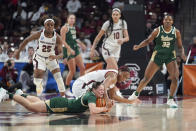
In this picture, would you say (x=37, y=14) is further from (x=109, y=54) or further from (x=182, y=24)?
(x=109, y=54)

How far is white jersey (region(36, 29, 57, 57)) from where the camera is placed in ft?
30.2

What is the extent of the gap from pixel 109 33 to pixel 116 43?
0.28m

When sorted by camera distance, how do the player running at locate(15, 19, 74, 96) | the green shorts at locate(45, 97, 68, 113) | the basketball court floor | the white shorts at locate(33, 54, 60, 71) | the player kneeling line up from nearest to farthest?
the basketball court floor < the player kneeling < the green shorts at locate(45, 97, 68, 113) < the player running at locate(15, 19, 74, 96) < the white shorts at locate(33, 54, 60, 71)

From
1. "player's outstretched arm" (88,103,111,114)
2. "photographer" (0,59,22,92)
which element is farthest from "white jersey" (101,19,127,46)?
"player's outstretched arm" (88,103,111,114)

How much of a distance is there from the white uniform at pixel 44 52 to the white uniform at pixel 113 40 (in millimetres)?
1529

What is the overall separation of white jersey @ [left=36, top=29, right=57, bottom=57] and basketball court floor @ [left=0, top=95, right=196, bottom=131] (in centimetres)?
124

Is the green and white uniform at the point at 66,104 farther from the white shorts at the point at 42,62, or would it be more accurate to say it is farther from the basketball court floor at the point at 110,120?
the white shorts at the point at 42,62

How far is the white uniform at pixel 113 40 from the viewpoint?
1054 centimetres

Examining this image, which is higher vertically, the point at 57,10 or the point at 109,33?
the point at 57,10

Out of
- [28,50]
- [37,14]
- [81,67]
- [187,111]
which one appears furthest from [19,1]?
[187,111]

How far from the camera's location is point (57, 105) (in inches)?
297

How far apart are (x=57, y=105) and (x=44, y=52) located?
6.80 ft

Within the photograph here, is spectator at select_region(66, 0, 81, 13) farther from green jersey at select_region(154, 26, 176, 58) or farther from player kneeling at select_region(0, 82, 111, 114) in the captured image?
player kneeling at select_region(0, 82, 111, 114)

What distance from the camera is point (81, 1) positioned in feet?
59.8
